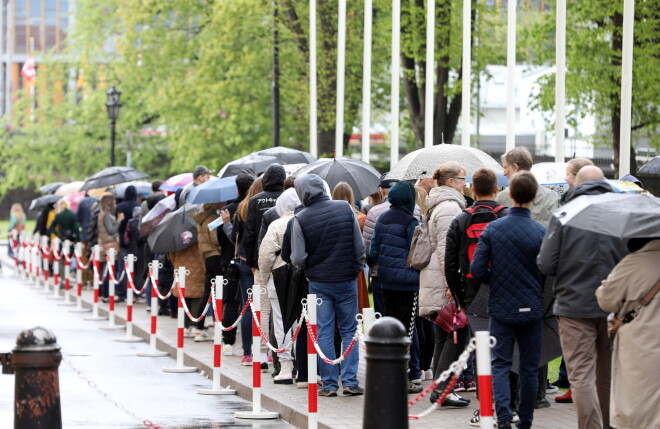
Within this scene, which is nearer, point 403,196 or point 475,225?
point 475,225

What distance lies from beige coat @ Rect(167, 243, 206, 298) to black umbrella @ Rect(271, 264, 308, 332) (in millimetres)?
4807

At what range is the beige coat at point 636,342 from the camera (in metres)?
8.37

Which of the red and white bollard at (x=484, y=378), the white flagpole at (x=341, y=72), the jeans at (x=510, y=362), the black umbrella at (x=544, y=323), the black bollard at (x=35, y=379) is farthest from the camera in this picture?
the white flagpole at (x=341, y=72)

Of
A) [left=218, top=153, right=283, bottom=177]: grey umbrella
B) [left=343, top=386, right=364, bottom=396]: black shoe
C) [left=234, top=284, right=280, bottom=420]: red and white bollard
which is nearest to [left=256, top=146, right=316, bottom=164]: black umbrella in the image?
[left=218, top=153, right=283, bottom=177]: grey umbrella

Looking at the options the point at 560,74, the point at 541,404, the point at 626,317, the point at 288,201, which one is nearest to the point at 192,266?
the point at 288,201

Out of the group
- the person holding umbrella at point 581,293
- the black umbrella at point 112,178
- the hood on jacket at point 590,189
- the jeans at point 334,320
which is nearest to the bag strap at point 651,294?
the person holding umbrella at point 581,293

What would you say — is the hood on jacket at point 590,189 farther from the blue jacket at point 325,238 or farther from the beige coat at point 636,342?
the blue jacket at point 325,238

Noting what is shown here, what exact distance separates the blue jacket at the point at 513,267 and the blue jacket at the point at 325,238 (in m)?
2.62

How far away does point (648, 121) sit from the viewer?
90.1 feet

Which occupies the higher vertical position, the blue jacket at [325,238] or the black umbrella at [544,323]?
the blue jacket at [325,238]

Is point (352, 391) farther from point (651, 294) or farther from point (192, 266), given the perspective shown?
point (192, 266)

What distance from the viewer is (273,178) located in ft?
47.4

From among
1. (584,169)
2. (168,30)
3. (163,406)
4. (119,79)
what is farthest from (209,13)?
(584,169)

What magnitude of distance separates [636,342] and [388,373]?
180 cm
